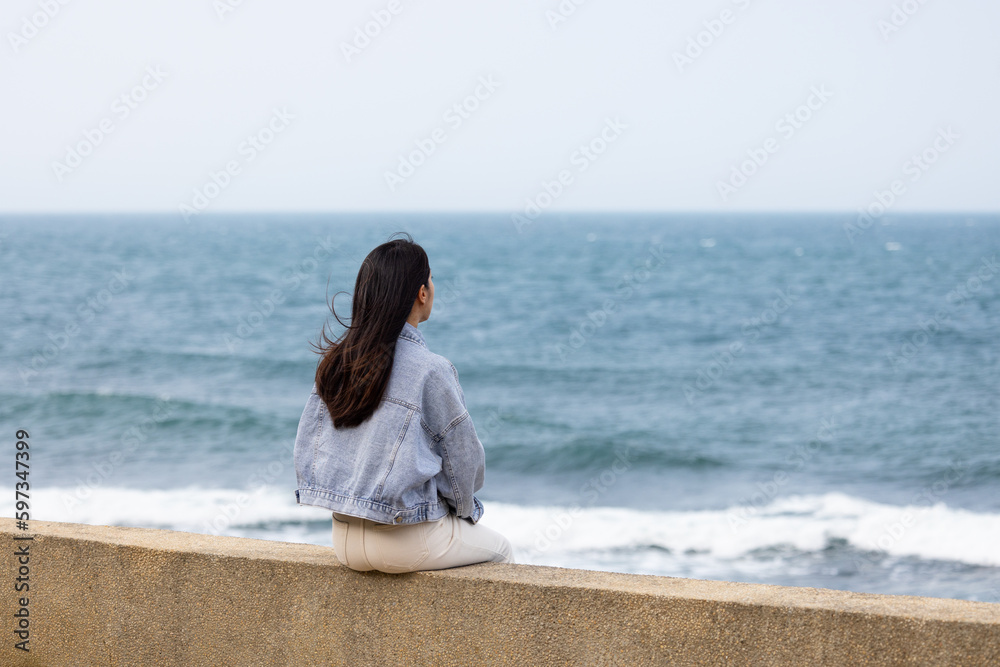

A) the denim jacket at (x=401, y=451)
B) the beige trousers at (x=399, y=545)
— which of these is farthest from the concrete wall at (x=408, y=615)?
the denim jacket at (x=401, y=451)

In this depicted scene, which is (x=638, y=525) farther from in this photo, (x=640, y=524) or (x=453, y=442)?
(x=453, y=442)

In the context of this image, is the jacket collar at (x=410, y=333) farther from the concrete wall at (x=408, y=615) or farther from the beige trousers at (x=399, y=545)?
the concrete wall at (x=408, y=615)

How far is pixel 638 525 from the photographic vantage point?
9.69 meters

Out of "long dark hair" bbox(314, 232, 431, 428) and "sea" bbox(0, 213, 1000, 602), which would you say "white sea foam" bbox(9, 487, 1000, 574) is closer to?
"sea" bbox(0, 213, 1000, 602)

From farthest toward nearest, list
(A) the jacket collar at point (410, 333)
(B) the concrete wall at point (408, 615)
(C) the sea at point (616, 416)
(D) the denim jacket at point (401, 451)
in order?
(C) the sea at point (616, 416) → (A) the jacket collar at point (410, 333) → (D) the denim jacket at point (401, 451) → (B) the concrete wall at point (408, 615)

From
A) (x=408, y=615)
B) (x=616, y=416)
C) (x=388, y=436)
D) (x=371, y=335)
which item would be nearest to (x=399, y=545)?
(x=408, y=615)

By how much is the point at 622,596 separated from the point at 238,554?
1.10 metres

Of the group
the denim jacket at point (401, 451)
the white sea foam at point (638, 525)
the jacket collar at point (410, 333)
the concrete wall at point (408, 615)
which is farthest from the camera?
the white sea foam at point (638, 525)

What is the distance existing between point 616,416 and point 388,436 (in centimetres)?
1382

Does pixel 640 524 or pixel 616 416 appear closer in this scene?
pixel 640 524

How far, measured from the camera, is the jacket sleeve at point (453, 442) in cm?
237

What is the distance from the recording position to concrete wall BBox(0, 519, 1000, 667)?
2.06 m

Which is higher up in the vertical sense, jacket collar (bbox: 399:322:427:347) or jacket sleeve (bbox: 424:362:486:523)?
jacket collar (bbox: 399:322:427:347)

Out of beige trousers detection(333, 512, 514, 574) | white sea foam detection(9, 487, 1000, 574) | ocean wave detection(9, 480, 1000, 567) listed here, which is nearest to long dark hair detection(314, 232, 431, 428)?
beige trousers detection(333, 512, 514, 574)
